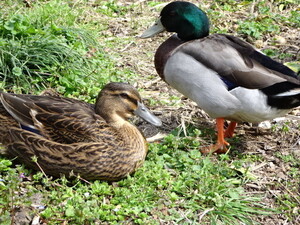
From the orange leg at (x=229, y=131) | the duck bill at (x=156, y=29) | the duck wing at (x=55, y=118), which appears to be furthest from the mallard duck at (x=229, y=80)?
the duck wing at (x=55, y=118)

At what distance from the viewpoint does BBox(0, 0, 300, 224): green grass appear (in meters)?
3.78

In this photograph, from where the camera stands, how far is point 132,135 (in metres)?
4.28

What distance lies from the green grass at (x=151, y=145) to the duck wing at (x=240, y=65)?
60 cm

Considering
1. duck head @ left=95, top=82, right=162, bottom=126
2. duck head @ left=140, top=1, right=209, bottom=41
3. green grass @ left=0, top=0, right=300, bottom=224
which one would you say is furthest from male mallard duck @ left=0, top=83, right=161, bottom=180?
duck head @ left=140, top=1, right=209, bottom=41

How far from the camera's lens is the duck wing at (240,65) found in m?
4.54

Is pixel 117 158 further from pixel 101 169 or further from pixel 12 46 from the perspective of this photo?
pixel 12 46

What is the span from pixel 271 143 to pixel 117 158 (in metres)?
1.71

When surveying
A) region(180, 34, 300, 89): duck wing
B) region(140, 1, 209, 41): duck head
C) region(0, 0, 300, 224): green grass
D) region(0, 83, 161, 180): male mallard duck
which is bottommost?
region(0, 0, 300, 224): green grass

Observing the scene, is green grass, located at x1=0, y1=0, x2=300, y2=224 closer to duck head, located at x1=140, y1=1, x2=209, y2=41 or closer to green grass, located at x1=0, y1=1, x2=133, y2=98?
green grass, located at x1=0, y1=1, x2=133, y2=98

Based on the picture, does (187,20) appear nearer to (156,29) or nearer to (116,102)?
(156,29)

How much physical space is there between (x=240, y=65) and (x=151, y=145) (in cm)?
106

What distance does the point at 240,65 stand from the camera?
4.61 m

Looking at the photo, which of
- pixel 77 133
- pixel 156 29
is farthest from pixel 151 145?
pixel 156 29

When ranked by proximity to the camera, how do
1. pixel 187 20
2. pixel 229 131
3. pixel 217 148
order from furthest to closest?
pixel 229 131 → pixel 187 20 → pixel 217 148
